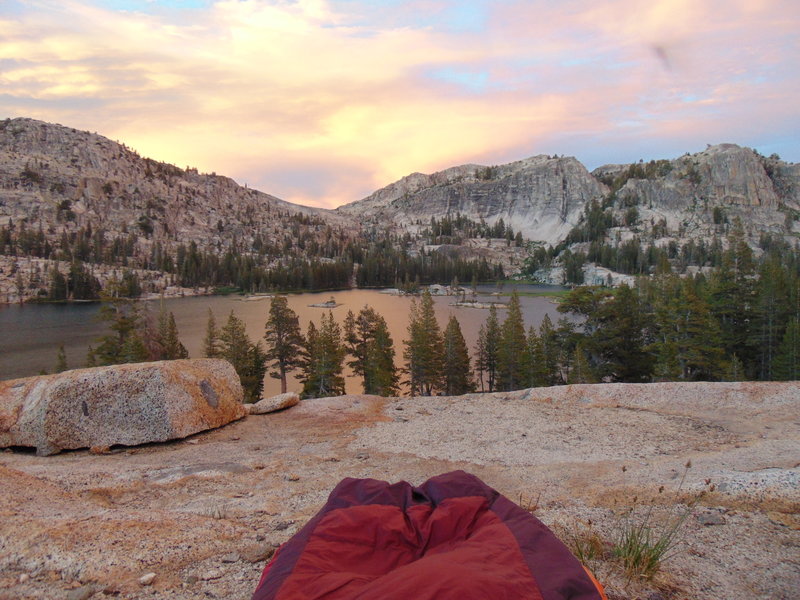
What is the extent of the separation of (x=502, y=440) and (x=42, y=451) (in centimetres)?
1133

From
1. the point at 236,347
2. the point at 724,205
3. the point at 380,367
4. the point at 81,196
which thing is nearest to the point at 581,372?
the point at 380,367

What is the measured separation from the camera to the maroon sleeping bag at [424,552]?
8.24 feet

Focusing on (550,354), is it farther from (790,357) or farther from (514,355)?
(790,357)

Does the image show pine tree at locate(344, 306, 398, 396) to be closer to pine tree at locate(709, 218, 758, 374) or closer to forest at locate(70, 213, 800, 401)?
forest at locate(70, 213, 800, 401)

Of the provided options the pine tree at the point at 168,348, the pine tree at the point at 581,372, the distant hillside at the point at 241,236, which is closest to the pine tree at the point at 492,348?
the pine tree at the point at 581,372

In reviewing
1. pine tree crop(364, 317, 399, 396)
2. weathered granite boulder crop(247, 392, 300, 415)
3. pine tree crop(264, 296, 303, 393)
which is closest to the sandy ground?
weathered granite boulder crop(247, 392, 300, 415)

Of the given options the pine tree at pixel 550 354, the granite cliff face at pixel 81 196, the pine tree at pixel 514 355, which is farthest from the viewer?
the granite cliff face at pixel 81 196

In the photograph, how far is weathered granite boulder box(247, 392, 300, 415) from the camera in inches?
566

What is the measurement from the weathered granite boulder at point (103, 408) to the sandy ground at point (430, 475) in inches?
16.8

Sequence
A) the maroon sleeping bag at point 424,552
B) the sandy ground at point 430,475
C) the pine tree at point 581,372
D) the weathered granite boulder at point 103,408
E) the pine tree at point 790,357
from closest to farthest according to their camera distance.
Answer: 1. the maroon sleeping bag at point 424,552
2. the sandy ground at point 430,475
3. the weathered granite boulder at point 103,408
4. the pine tree at point 790,357
5. the pine tree at point 581,372

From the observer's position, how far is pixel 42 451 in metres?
10.5

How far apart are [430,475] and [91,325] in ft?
228

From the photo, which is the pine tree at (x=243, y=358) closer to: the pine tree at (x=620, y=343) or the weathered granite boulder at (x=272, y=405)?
the weathered granite boulder at (x=272, y=405)

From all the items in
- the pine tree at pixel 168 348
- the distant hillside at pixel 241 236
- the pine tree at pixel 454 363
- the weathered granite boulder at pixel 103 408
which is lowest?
the pine tree at pixel 454 363
